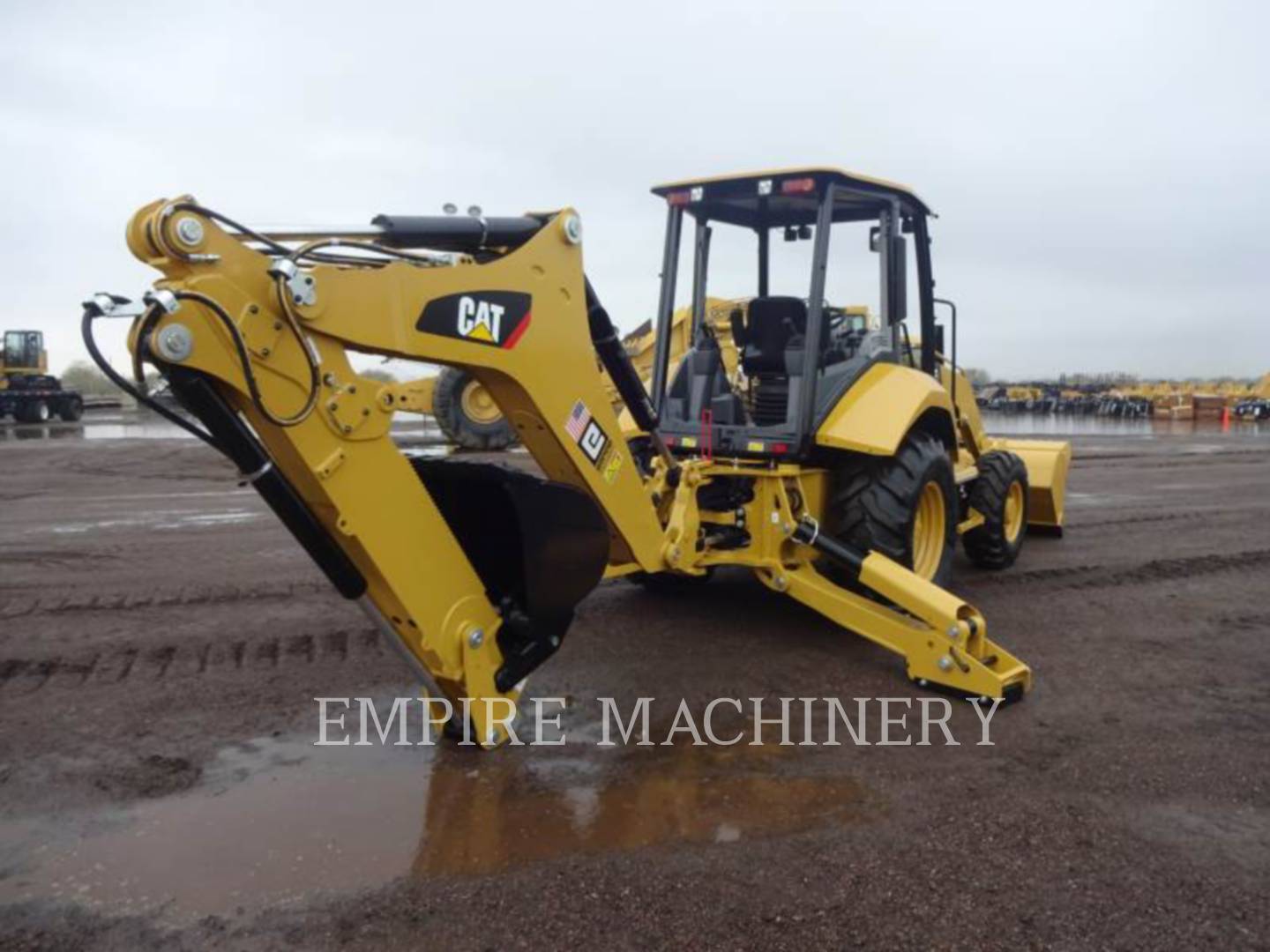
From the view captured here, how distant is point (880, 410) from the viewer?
227 inches

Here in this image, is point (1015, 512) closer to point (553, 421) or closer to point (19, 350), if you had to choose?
point (553, 421)

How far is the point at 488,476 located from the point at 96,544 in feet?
21.1

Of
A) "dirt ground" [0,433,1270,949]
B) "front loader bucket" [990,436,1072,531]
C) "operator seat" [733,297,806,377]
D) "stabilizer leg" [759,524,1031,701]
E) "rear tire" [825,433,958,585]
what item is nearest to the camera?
"dirt ground" [0,433,1270,949]

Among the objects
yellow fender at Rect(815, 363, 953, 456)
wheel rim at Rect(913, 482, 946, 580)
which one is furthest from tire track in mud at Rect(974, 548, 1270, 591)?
yellow fender at Rect(815, 363, 953, 456)

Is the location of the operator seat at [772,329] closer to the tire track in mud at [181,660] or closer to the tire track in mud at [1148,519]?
the tire track in mud at [181,660]

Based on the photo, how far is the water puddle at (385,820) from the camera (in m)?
3.27

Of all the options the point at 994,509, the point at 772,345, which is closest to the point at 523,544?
the point at 772,345

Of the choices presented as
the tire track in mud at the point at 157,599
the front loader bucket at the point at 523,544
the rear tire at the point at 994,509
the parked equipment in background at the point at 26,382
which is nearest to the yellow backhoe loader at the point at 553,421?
the front loader bucket at the point at 523,544

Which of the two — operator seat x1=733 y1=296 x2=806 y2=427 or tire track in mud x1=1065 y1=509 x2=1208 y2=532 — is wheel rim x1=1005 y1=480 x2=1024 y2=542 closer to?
tire track in mud x1=1065 y1=509 x2=1208 y2=532

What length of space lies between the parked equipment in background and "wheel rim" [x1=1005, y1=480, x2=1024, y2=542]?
110 ft

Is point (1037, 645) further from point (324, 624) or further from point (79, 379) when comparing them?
point (79, 379)

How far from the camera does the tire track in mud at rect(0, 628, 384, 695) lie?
16.9 ft

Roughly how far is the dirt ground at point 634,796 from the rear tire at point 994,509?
0.84 meters

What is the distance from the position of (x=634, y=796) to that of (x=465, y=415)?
13855 mm
